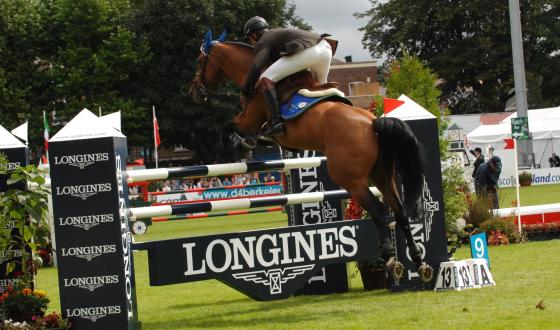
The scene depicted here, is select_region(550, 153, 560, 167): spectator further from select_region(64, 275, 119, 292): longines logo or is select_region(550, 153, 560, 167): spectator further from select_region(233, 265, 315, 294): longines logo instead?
select_region(64, 275, 119, 292): longines logo

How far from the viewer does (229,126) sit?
9.16 m

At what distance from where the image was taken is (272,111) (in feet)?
28.6

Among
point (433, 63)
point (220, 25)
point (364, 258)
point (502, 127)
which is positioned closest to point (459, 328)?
point (364, 258)

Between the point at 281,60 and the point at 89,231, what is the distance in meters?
2.55

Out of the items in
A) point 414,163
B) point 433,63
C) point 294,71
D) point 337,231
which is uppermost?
point 433,63

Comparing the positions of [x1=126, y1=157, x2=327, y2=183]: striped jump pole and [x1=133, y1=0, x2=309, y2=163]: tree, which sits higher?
[x1=133, y1=0, x2=309, y2=163]: tree

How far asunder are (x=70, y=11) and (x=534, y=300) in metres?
43.2

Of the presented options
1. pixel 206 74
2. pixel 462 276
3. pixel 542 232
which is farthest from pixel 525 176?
pixel 206 74

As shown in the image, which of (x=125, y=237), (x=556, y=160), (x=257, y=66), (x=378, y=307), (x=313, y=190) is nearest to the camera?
(x=125, y=237)

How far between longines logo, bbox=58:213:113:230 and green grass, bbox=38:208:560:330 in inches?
49.1

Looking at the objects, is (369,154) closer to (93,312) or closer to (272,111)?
(272,111)

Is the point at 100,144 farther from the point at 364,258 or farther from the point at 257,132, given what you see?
the point at 364,258

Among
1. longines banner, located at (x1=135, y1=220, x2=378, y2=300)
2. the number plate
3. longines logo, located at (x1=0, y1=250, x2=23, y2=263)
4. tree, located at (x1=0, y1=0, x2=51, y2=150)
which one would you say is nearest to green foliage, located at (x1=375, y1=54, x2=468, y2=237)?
the number plate

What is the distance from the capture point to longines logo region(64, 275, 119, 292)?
746 cm
